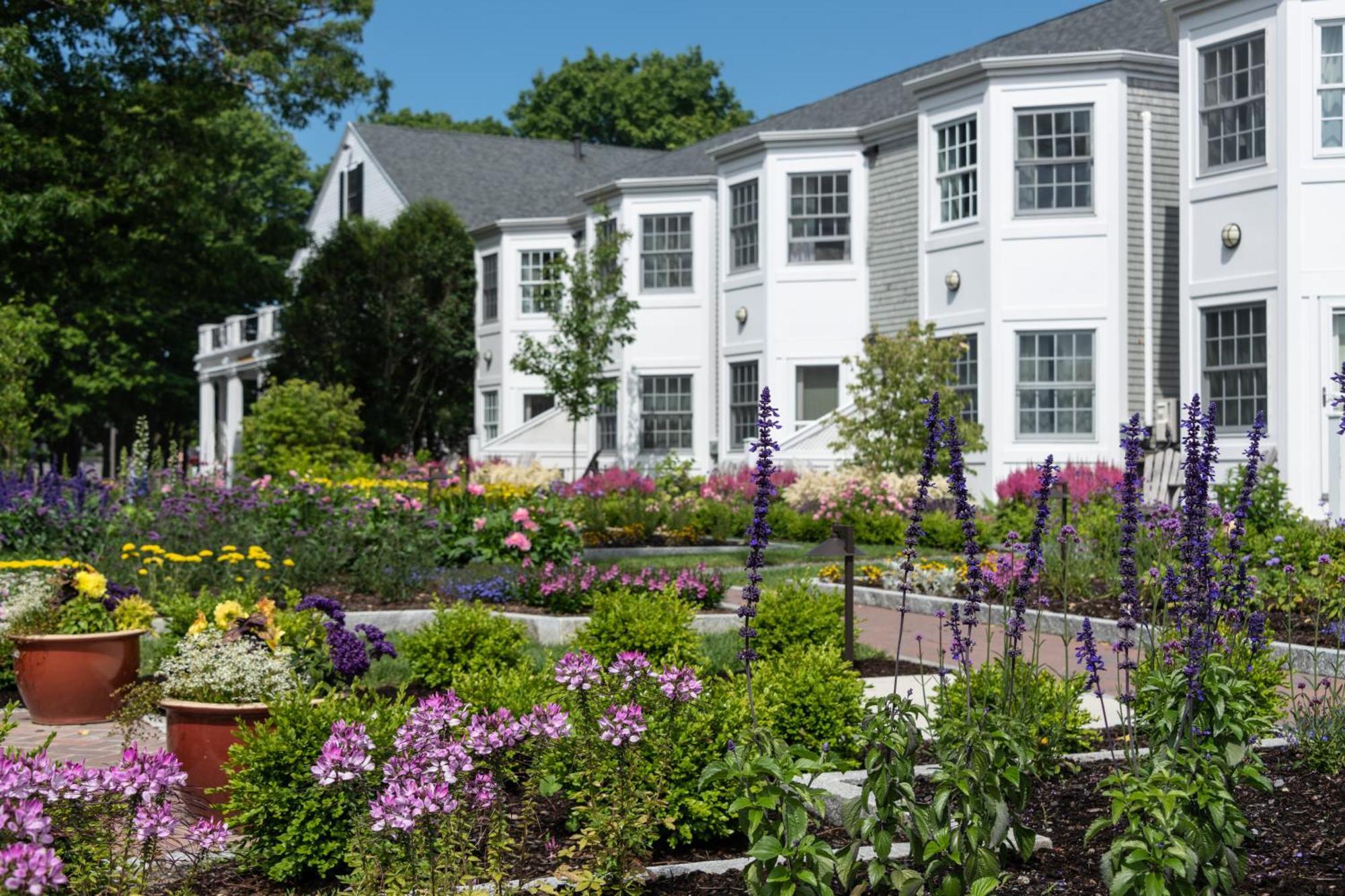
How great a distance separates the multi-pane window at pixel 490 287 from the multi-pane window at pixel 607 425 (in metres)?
5.00

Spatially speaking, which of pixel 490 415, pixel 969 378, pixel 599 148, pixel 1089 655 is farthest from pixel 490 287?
pixel 1089 655

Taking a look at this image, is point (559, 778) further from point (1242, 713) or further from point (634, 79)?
point (634, 79)

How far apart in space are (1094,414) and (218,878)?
17.5 m

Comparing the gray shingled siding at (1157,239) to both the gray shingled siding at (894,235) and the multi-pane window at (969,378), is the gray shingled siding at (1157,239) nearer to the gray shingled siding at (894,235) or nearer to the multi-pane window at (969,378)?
the multi-pane window at (969,378)

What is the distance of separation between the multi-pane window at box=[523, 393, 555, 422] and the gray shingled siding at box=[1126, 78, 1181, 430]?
15415mm

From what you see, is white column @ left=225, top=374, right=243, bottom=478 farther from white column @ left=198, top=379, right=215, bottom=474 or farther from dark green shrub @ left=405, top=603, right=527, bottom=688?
dark green shrub @ left=405, top=603, right=527, bottom=688

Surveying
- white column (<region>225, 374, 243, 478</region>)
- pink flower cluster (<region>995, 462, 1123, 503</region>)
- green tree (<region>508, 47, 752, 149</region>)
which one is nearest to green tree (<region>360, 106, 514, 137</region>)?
green tree (<region>508, 47, 752, 149</region>)

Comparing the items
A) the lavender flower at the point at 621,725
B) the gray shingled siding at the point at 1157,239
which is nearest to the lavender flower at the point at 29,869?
the lavender flower at the point at 621,725

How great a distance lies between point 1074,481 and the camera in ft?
60.5

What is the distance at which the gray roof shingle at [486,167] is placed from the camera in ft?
127

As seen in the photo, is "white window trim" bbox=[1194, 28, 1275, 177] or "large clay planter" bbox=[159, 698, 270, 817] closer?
"large clay planter" bbox=[159, 698, 270, 817]

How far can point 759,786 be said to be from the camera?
13.3ft

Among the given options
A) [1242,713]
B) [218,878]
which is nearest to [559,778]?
[218,878]

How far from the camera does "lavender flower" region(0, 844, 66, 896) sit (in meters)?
2.96
